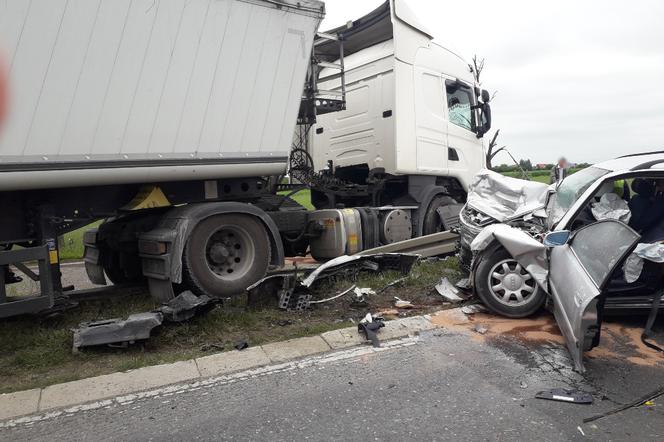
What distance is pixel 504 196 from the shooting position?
626cm

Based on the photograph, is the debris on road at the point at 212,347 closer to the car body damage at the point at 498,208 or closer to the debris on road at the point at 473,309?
the debris on road at the point at 473,309

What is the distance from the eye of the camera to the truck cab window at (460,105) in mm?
8609

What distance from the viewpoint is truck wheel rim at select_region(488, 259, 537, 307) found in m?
4.73

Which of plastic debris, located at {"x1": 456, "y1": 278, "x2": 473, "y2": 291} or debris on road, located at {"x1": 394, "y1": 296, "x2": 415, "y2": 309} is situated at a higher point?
plastic debris, located at {"x1": 456, "y1": 278, "x2": 473, "y2": 291}

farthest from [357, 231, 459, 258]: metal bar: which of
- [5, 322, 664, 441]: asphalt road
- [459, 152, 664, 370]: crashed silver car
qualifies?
[5, 322, 664, 441]: asphalt road

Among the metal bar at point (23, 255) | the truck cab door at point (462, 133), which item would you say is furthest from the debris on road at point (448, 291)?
the metal bar at point (23, 255)

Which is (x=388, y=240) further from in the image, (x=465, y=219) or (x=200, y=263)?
(x=200, y=263)

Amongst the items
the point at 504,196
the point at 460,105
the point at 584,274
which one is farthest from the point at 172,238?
the point at 460,105

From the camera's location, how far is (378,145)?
807 cm

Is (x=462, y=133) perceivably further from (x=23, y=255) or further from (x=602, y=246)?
(x=23, y=255)

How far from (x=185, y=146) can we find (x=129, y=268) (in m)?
2.20

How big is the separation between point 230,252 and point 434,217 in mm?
4200

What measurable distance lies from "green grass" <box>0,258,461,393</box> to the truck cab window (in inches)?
155

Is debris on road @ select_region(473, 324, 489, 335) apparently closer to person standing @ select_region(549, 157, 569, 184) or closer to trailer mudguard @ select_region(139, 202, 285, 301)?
person standing @ select_region(549, 157, 569, 184)
